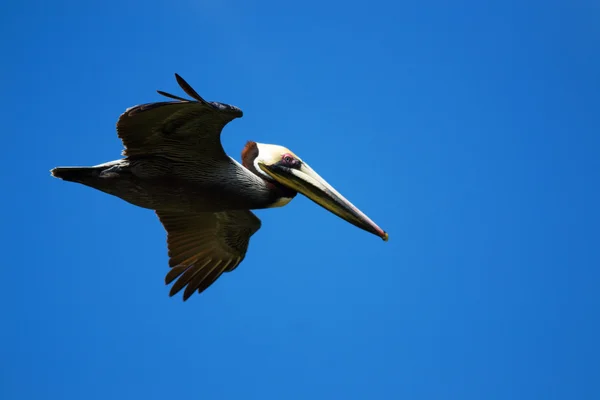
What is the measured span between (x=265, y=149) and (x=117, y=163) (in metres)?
1.75

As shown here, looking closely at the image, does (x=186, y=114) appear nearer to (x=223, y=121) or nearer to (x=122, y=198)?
(x=223, y=121)

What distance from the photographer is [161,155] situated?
26.8ft

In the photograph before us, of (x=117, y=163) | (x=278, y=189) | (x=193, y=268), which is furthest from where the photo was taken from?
(x=193, y=268)

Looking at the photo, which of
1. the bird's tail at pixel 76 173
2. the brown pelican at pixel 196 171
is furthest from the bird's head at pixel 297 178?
the bird's tail at pixel 76 173

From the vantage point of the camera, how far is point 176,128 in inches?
311

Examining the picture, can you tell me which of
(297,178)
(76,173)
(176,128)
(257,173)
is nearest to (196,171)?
(176,128)

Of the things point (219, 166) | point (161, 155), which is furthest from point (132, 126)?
point (219, 166)

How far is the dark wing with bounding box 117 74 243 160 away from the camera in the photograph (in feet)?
24.1

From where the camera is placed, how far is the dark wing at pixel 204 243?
9.70 meters

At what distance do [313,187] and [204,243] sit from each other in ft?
6.91

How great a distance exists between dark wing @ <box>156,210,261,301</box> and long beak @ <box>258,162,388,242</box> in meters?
1.50

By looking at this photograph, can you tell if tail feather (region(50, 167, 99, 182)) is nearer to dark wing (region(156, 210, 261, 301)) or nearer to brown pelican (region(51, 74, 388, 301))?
brown pelican (region(51, 74, 388, 301))

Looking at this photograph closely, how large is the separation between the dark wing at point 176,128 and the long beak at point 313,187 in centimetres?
74

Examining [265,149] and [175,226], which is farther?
[175,226]
